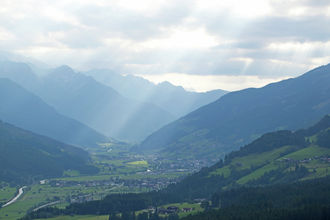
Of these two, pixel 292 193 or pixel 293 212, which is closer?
pixel 293 212

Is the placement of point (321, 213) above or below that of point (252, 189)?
below

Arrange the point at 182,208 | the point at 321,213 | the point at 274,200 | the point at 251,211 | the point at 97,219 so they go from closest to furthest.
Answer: the point at 321,213 < the point at 251,211 < the point at 274,200 < the point at 97,219 < the point at 182,208

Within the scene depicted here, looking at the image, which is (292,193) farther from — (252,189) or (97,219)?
(97,219)

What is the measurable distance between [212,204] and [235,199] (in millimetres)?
9909

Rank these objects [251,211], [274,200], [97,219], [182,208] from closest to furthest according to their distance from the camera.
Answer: [251,211]
[274,200]
[97,219]
[182,208]

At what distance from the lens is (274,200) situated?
553 feet

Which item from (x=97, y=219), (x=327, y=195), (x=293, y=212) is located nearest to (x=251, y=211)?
(x=293, y=212)

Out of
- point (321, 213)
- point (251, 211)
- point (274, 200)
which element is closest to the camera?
point (321, 213)

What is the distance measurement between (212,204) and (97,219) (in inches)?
1823

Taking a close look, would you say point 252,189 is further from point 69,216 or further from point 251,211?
point 69,216

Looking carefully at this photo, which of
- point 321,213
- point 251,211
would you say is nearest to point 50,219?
point 251,211

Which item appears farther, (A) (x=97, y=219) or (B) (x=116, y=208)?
(B) (x=116, y=208)

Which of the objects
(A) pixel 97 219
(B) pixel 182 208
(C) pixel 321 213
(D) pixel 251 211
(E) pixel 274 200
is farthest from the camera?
(B) pixel 182 208

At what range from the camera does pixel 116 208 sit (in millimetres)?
198500
